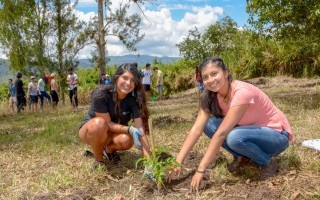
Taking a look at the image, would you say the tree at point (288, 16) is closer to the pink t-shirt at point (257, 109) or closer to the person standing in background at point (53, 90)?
the pink t-shirt at point (257, 109)

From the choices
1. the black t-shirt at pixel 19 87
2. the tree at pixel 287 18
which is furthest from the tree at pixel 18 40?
the tree at pixel 287 18

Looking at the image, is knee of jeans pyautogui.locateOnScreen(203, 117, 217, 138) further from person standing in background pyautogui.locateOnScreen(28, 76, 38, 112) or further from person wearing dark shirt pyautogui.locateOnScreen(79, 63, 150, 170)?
person standing in background pyautogui.locateOnScreen(28, 76, 38, 112)

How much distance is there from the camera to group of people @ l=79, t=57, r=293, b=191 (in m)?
3.11

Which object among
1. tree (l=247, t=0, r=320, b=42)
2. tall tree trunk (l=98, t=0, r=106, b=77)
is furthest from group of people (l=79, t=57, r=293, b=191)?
tall tree trunk (l=98, t=0, r=106, b=77)

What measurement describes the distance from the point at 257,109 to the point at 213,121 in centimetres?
46

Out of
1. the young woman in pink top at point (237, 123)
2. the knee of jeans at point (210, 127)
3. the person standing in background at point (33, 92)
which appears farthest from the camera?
the person standing in background at point (33, 92)

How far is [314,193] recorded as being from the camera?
293cm

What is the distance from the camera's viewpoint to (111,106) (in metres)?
3.80

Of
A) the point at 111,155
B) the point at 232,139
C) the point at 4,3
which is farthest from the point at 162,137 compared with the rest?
the point at 4,3

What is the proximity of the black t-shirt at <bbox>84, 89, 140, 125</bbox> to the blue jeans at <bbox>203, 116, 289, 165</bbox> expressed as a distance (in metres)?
0.99

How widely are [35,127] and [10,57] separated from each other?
42.5 feet

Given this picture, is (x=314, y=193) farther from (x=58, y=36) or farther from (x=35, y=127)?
(x=58, y=36)

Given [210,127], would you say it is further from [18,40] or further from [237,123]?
[18,40]

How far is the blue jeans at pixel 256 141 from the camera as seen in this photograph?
3221 millimetres
